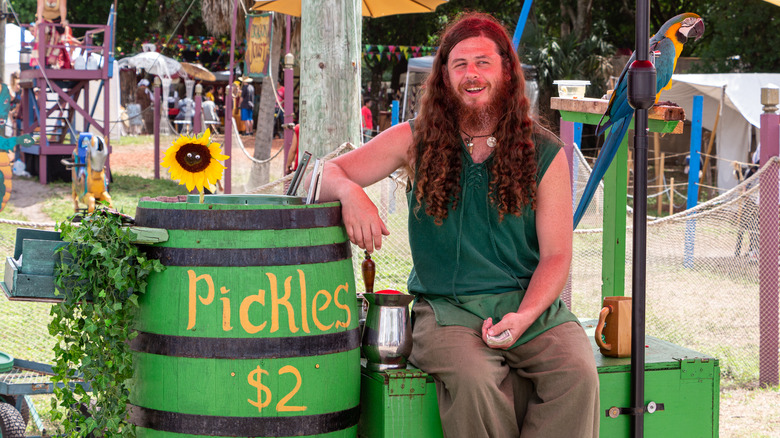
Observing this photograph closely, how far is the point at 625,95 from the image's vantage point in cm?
271

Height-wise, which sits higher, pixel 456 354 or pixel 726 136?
pixel 726 136

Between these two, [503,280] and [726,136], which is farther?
[726,136]

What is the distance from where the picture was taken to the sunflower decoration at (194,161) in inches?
90.7

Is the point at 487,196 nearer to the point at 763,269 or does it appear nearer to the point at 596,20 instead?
the point at 763,269

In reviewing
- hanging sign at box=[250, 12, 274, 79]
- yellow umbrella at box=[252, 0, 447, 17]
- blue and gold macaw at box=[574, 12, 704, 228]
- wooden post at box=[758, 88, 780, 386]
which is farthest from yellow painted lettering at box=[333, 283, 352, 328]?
hanging sign at box=[250, 12, 274, 79]

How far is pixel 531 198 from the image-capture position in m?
2.52

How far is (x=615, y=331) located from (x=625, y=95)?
2.63 ft

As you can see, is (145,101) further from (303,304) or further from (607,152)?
(303,304)

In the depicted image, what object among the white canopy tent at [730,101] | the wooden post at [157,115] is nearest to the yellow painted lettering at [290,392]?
the white canopy tent at [730,101]

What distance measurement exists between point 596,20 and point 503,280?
25693mm

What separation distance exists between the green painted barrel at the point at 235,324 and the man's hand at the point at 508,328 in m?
0.47

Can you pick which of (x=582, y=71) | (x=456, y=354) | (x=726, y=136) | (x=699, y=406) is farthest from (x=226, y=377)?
(x=582, y=71)

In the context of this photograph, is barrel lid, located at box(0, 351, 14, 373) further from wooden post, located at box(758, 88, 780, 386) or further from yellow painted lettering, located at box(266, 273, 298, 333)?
wooden post, located at box(758, 88, 780, 386)

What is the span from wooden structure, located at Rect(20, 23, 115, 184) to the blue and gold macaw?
1188 cm
